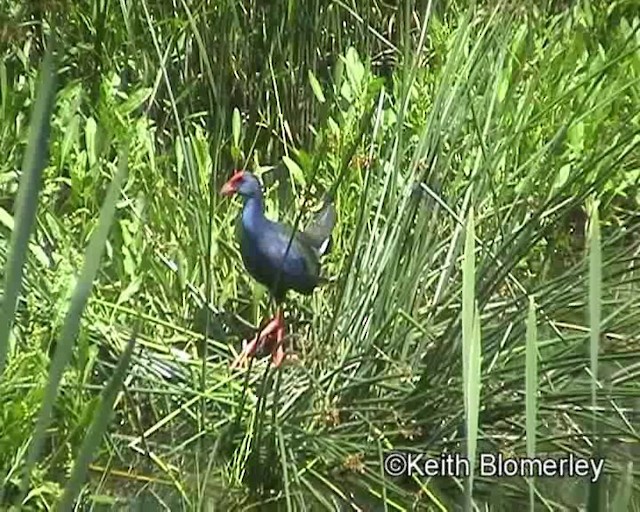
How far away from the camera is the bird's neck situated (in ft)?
9.59

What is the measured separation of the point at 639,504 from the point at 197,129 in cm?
133

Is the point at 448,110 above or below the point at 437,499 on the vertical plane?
above

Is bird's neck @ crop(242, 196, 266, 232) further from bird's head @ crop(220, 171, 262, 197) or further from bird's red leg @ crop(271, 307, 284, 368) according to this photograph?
bird's red leg @ crop(271, 307, 284, 368)

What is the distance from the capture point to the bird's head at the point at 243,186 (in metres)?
2.98

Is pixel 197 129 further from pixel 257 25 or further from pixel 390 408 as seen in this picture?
pixel 390 408

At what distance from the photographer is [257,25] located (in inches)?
137

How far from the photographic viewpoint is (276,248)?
282 cm

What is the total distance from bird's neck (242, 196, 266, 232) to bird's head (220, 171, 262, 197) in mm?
13

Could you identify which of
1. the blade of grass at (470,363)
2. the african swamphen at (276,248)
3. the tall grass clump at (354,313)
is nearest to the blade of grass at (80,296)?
the blade of grass at (470,363)

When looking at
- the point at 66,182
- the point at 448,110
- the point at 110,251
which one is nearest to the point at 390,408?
the point at 448,110

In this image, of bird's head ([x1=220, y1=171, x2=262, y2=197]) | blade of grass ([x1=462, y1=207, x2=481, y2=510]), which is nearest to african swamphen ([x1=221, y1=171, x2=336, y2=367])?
bird's head ([x1=220, y1=171, x2=262, y2=197])

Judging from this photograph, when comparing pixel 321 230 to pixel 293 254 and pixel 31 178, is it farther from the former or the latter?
pixel 31 178

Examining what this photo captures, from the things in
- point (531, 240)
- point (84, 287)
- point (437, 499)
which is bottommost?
point (84, 287)

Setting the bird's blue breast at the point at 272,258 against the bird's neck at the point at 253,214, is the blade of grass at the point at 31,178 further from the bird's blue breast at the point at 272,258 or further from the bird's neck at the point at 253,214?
the bird's neck at the point at 253,214
